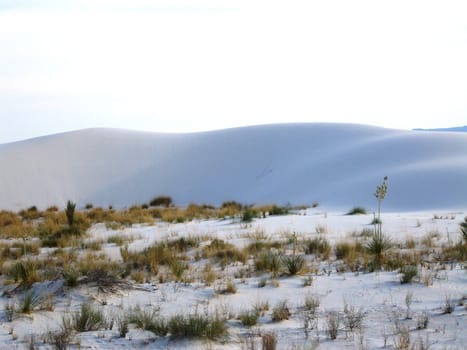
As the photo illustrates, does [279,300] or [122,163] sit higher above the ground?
[122,163]

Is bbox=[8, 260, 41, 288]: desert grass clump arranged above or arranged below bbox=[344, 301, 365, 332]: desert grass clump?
above

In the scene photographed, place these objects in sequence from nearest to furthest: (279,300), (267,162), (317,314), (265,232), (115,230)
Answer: (317,314), (279,300), (265,232), (115,230), (267,162)

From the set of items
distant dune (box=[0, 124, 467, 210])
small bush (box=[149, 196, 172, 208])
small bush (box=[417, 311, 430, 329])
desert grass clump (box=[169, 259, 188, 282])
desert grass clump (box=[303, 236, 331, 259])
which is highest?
distant dune (box=[0, 124, 467, 210])

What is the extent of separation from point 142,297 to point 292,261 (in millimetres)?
2111

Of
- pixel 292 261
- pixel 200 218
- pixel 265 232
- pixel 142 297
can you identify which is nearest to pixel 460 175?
pixel 200 218

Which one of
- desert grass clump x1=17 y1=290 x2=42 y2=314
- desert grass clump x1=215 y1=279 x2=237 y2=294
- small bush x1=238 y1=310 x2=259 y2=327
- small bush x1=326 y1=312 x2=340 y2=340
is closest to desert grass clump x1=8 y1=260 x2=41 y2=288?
desert grass clump x1=17 y1=290 x2=42 y2=314

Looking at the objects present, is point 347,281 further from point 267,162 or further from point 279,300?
point 267,162

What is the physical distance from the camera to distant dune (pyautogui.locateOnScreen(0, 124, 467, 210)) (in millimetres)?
24547

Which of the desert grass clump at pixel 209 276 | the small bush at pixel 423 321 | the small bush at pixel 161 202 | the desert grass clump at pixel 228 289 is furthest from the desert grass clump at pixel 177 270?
the small bush at pixel 161 202

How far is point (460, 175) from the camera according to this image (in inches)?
939

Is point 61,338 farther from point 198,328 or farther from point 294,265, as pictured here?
point 294,265

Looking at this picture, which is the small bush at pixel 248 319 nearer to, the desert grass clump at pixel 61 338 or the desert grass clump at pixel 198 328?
the desert grass clump at pixel 198 328

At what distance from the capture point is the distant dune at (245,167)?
80.5ft

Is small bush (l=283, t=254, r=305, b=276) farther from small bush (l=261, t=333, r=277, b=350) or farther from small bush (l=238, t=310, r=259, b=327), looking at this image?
small bush (l=261, t=333, r=277, b=350)
